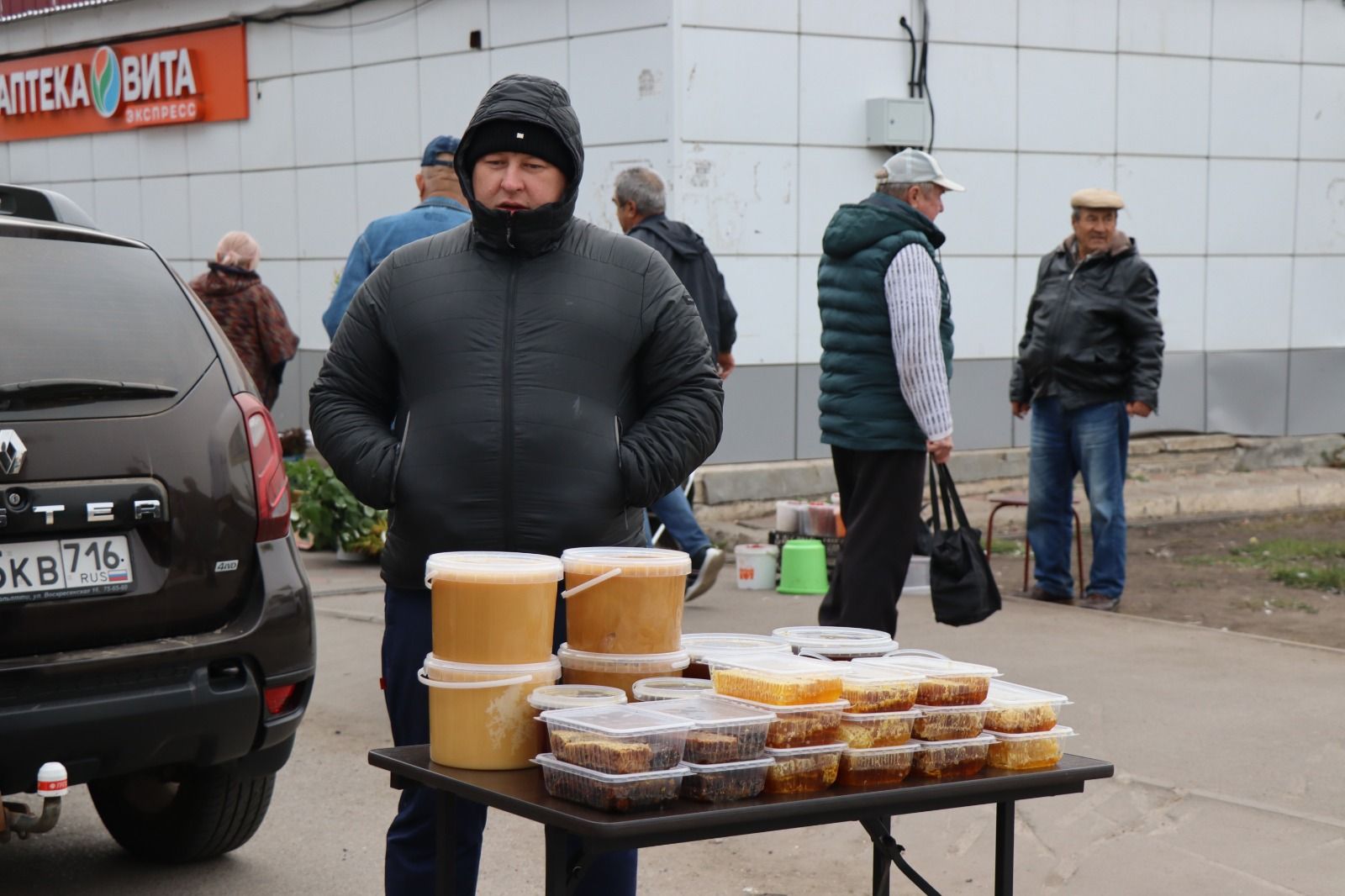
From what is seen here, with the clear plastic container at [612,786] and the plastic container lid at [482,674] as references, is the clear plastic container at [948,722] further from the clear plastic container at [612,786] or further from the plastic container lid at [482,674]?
the plastic container lid at [482,674]

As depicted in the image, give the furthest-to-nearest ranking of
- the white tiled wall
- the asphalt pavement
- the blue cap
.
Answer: the white tiled wall < the blue cap < the asphalt pavement

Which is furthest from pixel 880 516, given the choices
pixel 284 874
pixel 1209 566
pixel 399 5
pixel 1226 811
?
pixel 399 5

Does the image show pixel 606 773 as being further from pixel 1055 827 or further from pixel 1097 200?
pixel 1097 200

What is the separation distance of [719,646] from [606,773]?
2.14 feet

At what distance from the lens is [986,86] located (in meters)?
11.8

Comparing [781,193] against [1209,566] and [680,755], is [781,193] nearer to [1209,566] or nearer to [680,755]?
[1209,566]

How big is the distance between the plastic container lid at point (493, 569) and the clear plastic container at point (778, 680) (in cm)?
34

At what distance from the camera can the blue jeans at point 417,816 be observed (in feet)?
11.3

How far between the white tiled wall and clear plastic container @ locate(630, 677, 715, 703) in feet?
25.9

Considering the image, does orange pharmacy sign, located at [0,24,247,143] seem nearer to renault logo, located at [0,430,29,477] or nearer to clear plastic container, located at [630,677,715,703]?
renault logo, located at [0,430,29,477]

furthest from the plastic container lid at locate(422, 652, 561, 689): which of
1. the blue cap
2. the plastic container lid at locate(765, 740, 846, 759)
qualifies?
the blue cap

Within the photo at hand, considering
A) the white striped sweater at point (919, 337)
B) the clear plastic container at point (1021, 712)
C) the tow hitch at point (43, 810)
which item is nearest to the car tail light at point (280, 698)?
the tow hitch at point (43, 810)

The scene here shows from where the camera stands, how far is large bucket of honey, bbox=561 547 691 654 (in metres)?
2.98

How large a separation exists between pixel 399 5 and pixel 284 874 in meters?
8.96
